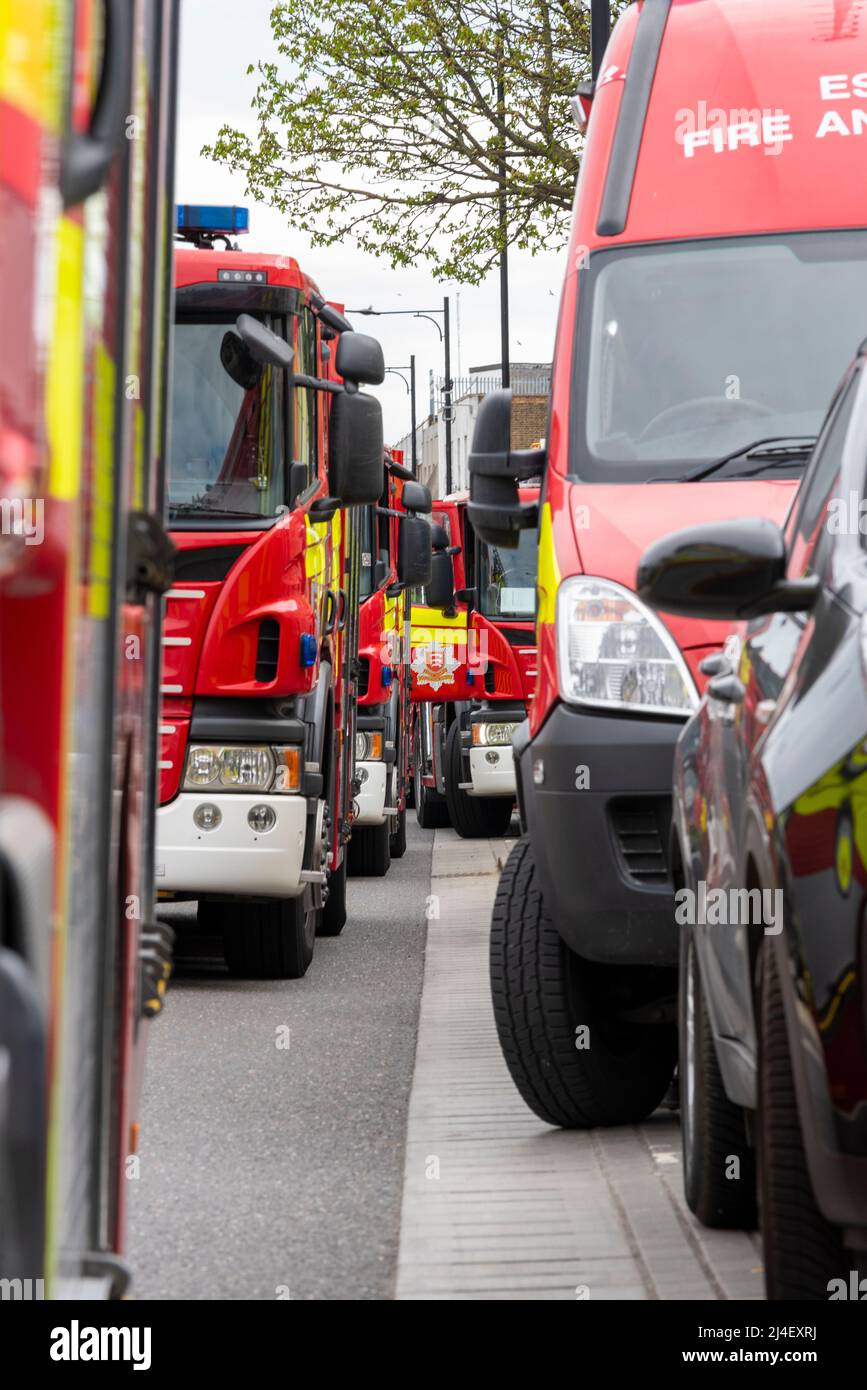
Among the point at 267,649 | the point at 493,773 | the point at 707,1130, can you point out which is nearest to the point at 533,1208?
the point at 707,1130

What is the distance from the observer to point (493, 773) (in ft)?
65.7

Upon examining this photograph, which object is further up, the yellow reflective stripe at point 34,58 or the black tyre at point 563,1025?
the yellow reflective stripe at point 34,58

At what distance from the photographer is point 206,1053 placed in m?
8.34

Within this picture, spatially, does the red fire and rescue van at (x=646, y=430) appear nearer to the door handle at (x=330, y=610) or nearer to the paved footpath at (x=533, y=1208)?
the paved footpath at (x=533, y=1208)

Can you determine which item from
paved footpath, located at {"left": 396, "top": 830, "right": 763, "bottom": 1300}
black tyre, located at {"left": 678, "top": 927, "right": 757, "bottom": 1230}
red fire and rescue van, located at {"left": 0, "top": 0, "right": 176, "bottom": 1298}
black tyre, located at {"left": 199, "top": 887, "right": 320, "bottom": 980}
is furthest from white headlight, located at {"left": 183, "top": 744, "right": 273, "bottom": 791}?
red fire and rescue van, located at {"left": 0, "top": 0, "right": 176, "bottom": 1298}

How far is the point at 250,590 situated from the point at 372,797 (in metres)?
6.71

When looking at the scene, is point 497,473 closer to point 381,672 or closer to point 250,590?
point 250,590

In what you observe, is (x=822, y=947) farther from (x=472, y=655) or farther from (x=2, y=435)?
(x=472, y=655)

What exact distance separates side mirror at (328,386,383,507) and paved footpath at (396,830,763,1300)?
9.11 ft

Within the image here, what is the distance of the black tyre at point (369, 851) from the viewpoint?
1723 centimetres

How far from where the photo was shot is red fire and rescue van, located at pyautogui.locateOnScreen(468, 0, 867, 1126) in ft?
18.9

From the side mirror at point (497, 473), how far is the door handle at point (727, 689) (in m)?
2.60

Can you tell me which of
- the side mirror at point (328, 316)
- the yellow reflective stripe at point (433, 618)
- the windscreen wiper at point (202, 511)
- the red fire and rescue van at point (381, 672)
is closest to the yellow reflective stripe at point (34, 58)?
the windscreen wiper at point (202, 511)
